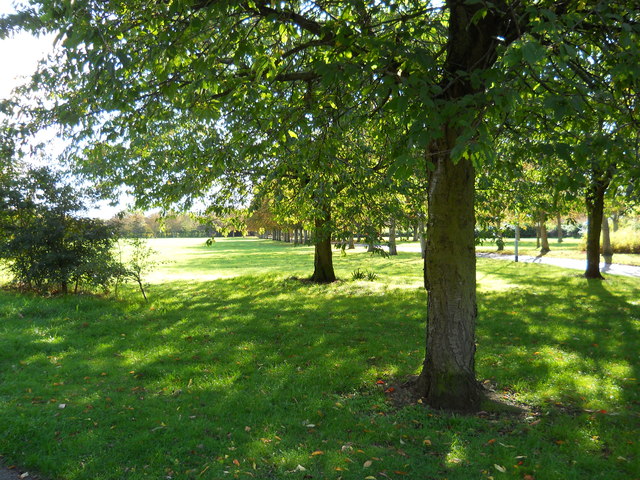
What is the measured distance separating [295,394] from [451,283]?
243 centimetres

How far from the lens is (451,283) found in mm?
4953

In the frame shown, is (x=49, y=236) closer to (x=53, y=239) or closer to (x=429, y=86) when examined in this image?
(x=53, y=239)

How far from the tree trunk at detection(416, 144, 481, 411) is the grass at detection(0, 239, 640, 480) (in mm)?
360

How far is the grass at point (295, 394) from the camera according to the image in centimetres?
395

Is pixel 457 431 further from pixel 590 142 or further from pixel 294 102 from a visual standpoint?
pixel 294 102

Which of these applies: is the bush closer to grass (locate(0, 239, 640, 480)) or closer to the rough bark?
grass (locate(0, 239, 640, 480))

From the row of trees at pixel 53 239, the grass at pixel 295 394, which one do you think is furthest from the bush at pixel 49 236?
the grass at pixel 295 394

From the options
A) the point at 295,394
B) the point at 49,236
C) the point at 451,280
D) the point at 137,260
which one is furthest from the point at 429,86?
the point at 49,236

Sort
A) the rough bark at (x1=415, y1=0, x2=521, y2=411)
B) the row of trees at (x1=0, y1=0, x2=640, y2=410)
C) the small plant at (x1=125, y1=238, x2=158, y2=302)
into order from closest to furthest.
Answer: the row of trees at (x1=0, y1=0, x2=640, y2=410) < the rough bark at (x1=415, y1=0, x2=521, y2=411) < the small plant at (x1=125, y1=238, x2=158, y2=302)

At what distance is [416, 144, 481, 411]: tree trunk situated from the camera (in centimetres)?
491

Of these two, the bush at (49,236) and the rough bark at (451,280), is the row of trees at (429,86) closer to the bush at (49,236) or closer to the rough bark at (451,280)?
the rough bark at (451,280)

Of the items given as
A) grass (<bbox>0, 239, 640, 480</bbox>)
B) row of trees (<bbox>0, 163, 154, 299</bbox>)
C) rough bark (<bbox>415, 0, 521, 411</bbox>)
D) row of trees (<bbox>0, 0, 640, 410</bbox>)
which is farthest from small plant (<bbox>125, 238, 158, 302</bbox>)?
rough bark (<bbox>415, 0, 521, 411</bbox>)

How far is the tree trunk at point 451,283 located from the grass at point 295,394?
0.36 meters

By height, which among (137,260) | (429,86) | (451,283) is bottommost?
(137,260)
